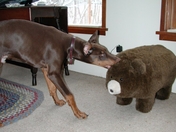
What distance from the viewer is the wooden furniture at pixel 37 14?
2117mm

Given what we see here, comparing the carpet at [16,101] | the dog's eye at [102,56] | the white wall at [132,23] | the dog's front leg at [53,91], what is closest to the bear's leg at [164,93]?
the white wall at [132,23]

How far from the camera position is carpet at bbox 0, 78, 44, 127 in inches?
65.0

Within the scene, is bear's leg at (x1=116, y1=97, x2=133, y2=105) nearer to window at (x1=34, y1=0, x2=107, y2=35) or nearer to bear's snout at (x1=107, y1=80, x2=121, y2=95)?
bear's snout at (x1=107, y1=80, x2=121, y2=95)

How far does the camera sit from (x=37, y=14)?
217 cm

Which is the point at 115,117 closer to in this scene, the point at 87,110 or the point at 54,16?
the point at 87,110

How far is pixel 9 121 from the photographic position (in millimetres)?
1575

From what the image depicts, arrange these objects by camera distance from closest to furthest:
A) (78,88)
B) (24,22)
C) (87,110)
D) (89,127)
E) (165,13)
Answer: (89,127), (24,22), (87,110), (165,13), (78,88)

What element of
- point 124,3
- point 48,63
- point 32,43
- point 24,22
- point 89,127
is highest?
point 124,3

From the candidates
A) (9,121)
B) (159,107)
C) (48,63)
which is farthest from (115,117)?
(9,121)

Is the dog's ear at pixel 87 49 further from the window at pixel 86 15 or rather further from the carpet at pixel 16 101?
the window at pixel 86 15

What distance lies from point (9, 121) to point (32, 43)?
1.98 ft

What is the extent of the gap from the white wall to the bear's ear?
594mm

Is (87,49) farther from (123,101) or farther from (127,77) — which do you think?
(123,101)

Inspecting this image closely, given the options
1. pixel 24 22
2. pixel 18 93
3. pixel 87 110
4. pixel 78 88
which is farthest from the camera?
pixel 78 88
